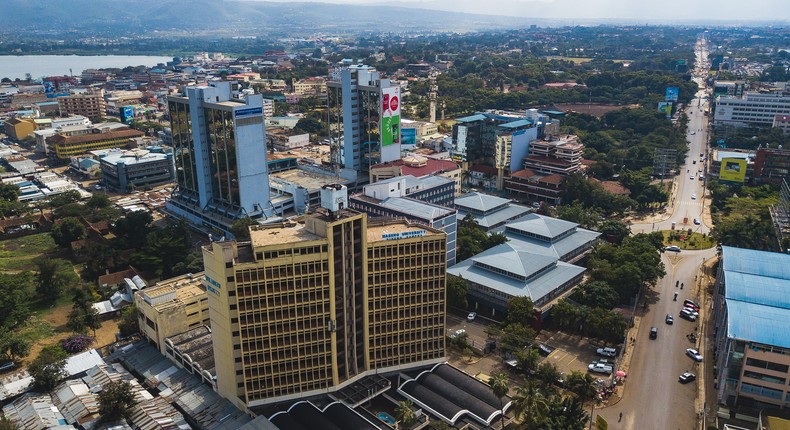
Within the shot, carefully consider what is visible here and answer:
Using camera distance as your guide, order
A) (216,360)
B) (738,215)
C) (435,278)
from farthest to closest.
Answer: (738,215), (435,278), (216,360)

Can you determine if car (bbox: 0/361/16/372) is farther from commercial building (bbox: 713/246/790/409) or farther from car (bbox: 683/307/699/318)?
car (bbox: 683/307/699/318)

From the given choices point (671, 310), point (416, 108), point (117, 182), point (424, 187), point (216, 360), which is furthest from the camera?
point (416, 108)

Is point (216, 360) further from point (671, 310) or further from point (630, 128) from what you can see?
point (630, 128)

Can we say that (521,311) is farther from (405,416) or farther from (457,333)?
(405,416)

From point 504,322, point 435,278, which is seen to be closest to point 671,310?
point 504,322

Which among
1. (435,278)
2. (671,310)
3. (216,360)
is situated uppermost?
(435,278)
